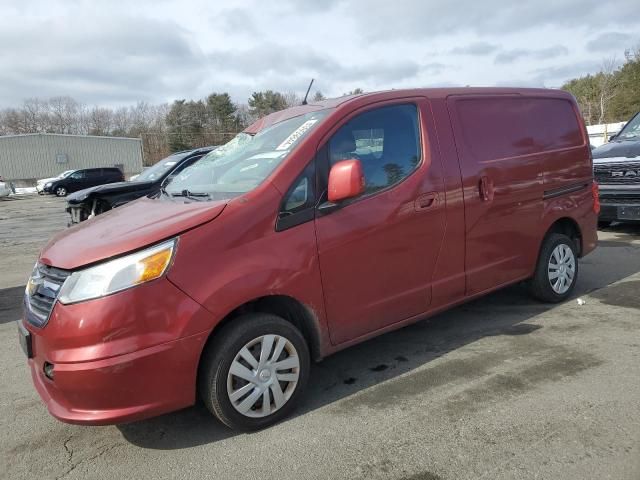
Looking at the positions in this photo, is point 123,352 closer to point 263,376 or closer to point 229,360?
point 229,360

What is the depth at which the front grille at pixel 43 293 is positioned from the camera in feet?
9.09

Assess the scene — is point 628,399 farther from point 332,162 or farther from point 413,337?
point 332,162

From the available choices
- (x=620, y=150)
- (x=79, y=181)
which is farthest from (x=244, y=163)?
(x=79, y=181)

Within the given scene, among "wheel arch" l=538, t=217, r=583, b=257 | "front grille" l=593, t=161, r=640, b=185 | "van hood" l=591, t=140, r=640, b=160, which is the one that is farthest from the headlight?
"van hood" l=591, t=140, r=640, b=160

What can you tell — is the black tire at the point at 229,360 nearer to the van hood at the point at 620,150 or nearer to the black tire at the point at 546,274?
the black tire at the point at 546,274

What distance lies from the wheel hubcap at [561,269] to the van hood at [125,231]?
336cm

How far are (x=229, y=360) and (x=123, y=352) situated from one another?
57cm

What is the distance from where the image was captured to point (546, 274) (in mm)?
4867

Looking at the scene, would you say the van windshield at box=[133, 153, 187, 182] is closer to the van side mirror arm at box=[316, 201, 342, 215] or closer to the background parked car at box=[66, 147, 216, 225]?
the background parked car at box=[66, 147, 216, 225]

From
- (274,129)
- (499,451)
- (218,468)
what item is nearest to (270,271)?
(218,468)

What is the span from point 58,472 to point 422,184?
2844mm

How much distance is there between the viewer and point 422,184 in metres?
3.72

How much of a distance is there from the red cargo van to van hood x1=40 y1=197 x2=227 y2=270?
1 centimetres

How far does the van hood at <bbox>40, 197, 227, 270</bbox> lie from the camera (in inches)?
108
